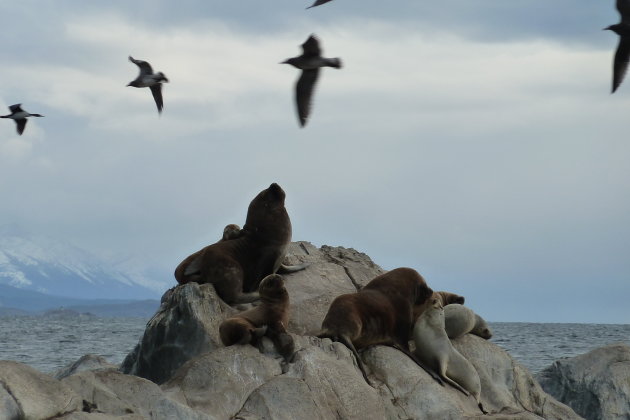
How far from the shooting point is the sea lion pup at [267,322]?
10492 millimetres

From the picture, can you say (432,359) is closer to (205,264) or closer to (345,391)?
(345,391)

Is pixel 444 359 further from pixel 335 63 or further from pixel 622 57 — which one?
pixel 622 57

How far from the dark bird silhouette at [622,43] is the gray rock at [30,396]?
6.29 meters

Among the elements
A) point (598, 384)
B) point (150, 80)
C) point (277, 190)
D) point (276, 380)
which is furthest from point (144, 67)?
point (598, 384)

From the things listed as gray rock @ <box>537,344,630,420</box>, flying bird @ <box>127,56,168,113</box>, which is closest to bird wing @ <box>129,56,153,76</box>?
flying bird @ <box>127,56,168,113</box>

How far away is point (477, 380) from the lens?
1152 centimetres

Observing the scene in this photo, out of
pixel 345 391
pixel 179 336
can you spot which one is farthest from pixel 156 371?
pixel 345 391

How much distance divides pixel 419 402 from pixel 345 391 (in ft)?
2.96

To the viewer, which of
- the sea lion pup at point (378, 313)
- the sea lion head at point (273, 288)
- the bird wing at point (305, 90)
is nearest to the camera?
the sea lion head at point (273, 288)

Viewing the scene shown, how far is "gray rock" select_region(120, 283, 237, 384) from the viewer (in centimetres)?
1116

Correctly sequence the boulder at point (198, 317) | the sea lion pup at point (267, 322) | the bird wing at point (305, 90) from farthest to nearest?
the bird wing at point (305, 90)
the boulder at point (198, 317)
the sea lion pup at point (267, 322)

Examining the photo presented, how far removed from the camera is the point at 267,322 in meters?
10.7

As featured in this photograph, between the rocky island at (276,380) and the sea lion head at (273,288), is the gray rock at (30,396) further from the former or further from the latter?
the sea lion head at (273,288)

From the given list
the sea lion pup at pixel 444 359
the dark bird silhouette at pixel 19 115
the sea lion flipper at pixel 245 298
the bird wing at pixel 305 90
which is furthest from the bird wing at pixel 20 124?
the sea lion pup at pixel 444 359
